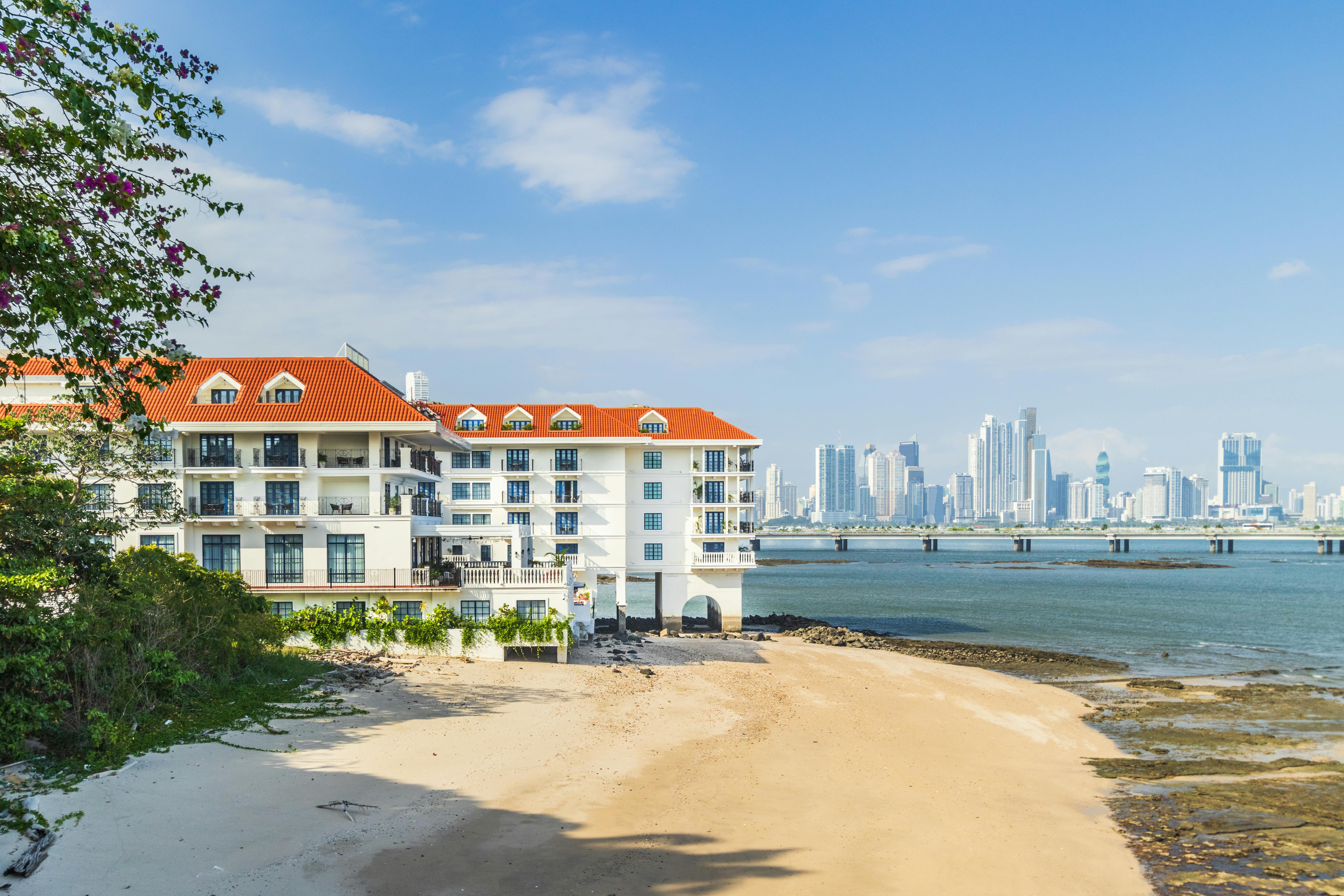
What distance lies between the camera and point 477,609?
32.7 metres

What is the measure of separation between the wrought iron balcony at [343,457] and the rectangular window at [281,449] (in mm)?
930

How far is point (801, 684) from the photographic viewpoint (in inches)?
1341

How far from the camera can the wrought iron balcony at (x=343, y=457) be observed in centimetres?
3309

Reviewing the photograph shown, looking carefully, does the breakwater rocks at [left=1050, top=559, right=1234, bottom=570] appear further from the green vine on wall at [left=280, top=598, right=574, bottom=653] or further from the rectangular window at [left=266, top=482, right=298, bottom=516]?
the rectangular window at [left=266, top=482, right=298, bottom=516]

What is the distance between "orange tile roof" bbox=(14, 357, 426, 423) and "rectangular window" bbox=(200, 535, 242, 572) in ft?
14.8

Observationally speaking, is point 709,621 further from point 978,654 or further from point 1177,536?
point 1177,536

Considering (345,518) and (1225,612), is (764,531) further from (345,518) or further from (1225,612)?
(345,518)

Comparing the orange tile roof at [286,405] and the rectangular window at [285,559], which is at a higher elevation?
the orange tile roof at [286,405]

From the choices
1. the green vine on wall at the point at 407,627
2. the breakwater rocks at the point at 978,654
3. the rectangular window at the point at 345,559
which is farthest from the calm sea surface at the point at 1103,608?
the rectangular window at the point at 345,559

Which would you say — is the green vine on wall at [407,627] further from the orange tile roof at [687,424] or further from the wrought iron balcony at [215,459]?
the orange tile roof at [687,424]

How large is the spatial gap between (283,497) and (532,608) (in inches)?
416

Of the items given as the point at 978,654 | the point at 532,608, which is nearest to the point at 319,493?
the point at 532,608

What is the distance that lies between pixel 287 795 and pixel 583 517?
38.4 m

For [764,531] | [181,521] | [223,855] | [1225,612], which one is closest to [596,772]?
[223,855]
